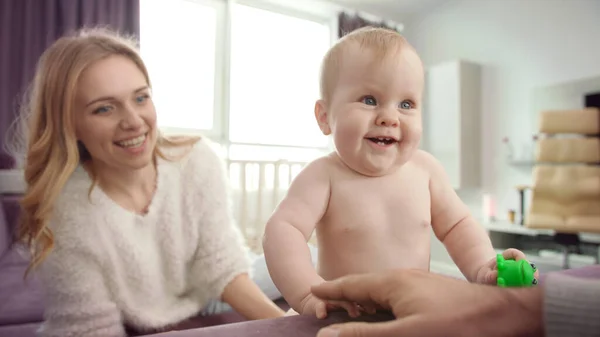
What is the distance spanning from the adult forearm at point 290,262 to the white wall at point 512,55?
4.10m

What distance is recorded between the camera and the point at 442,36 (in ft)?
16.7

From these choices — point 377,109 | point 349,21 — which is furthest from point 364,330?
point 349,21

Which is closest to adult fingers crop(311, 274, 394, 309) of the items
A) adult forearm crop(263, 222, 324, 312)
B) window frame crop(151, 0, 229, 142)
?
adult forearm crop(263, 222, 324, 312)

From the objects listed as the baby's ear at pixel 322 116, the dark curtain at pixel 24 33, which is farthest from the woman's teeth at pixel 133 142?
the dark curtain at pixel 24 33

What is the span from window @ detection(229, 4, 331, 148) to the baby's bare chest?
3652 millimetres

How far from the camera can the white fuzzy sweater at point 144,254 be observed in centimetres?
94

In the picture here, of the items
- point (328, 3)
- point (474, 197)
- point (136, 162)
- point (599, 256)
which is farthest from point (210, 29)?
point (599, 256)

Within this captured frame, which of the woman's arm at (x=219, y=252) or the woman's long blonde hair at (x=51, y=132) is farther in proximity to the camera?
the woman's arm at (x=219, y=252)

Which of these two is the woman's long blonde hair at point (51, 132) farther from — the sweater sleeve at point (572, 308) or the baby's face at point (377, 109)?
the sweater sleeve at point (572, 308)

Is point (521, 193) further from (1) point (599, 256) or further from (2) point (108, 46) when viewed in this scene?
(2) point (108, 46)

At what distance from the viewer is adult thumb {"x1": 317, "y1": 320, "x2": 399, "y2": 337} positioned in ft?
1.17

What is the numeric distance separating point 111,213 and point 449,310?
0.83 meters

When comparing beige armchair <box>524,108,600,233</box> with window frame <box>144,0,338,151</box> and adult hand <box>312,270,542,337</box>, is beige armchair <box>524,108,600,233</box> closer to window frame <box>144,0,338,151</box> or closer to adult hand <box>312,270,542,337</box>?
window frame <box>144,0,338,151</box>

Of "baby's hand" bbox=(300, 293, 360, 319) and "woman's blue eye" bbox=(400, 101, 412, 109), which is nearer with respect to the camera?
"baby's hand" bbox=(300, 293, 360, 319)
